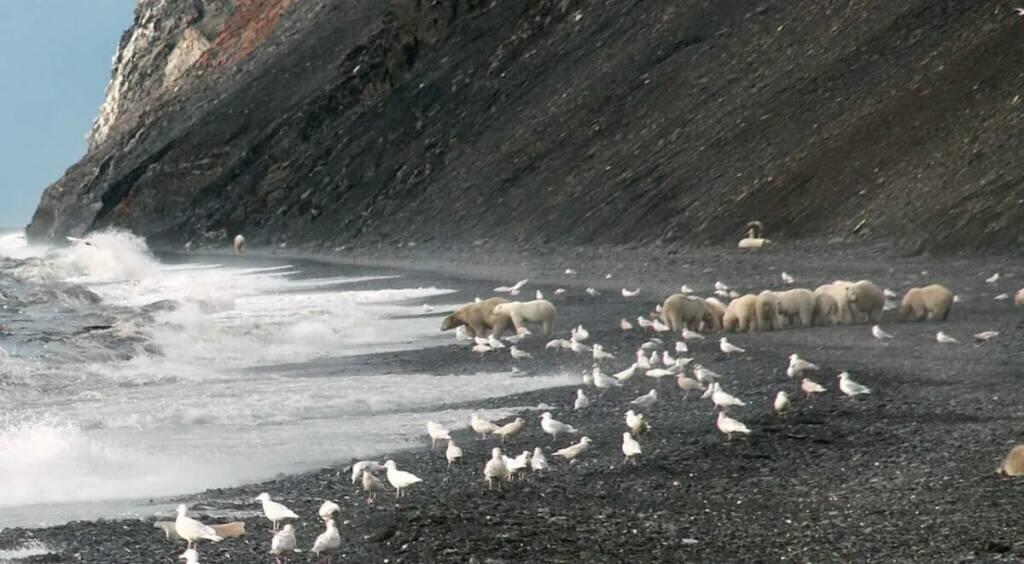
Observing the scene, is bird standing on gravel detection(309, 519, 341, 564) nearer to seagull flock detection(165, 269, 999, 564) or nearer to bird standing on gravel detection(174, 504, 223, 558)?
seagull flock detection(165, 269, 999, 564)

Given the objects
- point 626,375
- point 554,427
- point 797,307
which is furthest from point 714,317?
point 554,427

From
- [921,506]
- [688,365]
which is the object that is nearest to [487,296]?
[688,365]

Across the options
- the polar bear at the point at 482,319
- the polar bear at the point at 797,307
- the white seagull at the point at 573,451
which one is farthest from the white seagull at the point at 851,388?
the polar bear at the point at 482,319

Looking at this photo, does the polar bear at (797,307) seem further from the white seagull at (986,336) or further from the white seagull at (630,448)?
the white seagull at (630,448)

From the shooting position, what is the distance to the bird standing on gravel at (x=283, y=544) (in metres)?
10.2

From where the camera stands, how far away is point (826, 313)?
22.6 metres

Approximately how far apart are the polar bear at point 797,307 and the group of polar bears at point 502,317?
3.35m

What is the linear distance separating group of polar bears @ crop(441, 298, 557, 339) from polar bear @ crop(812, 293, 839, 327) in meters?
3.72

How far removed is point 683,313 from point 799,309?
1.44 metres

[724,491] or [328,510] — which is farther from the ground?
[328,510]

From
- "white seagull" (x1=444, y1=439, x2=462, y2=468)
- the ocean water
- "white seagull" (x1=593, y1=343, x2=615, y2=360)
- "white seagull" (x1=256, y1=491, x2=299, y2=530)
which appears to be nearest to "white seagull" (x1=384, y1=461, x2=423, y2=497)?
"white seagull" (x1=256, y1=491, x2=299, y2=530)

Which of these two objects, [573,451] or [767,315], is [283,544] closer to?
[573,451]

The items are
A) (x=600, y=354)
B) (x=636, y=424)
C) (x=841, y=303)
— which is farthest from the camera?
(x=841, y=303)

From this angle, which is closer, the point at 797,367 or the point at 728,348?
the point at 797,367
